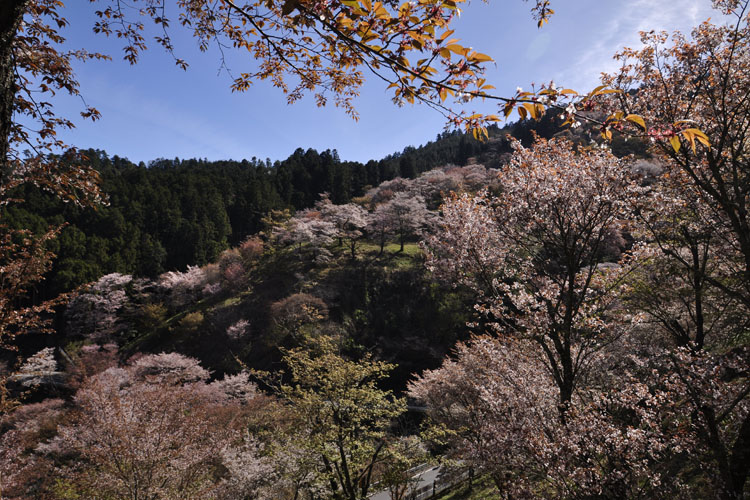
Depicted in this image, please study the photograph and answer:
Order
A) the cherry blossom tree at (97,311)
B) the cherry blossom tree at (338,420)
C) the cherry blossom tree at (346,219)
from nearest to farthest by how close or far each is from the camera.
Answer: the cherry blossom tree at (338,420), the cherry blossom tree at (97,311), the cherry blossom tree at (346,219)

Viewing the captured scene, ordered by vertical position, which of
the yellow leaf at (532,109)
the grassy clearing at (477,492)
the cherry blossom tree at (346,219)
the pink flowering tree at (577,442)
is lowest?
the grassy clearing at (477,492)

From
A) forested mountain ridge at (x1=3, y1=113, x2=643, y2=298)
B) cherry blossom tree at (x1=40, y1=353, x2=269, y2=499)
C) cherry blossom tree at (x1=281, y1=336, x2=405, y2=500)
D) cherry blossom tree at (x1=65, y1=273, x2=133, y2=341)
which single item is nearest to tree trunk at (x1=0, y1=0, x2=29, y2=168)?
cherry blossom tree at (x1=281, y1=336, x2=405, y2=500)

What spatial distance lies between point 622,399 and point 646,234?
388 cm

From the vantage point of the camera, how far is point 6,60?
73.0 inches

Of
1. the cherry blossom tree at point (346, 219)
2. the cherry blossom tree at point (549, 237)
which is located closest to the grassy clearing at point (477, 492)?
the cherry blossom tree at point (549, 237)

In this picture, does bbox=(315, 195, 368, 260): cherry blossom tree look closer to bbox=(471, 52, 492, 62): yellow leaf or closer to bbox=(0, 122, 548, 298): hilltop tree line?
bbox=(0, 122, 548, 298): hilltop tree line

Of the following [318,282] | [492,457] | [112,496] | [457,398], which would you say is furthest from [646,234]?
[318,282]

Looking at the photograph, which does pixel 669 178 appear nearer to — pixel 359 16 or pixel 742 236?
pixel 742 236

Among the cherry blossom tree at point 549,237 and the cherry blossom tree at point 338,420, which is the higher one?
the cherry blossom tree at point 549,237

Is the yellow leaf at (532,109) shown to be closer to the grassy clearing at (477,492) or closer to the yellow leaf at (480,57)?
the yellow leaf at (480,57)

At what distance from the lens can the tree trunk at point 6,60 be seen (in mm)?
1756

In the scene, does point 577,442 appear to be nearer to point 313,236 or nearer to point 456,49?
point 456,49

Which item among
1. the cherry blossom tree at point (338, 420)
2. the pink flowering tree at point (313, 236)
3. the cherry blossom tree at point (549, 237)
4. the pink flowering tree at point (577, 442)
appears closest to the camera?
the pink flowering tree at point (577, 442)

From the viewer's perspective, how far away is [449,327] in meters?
25.0
